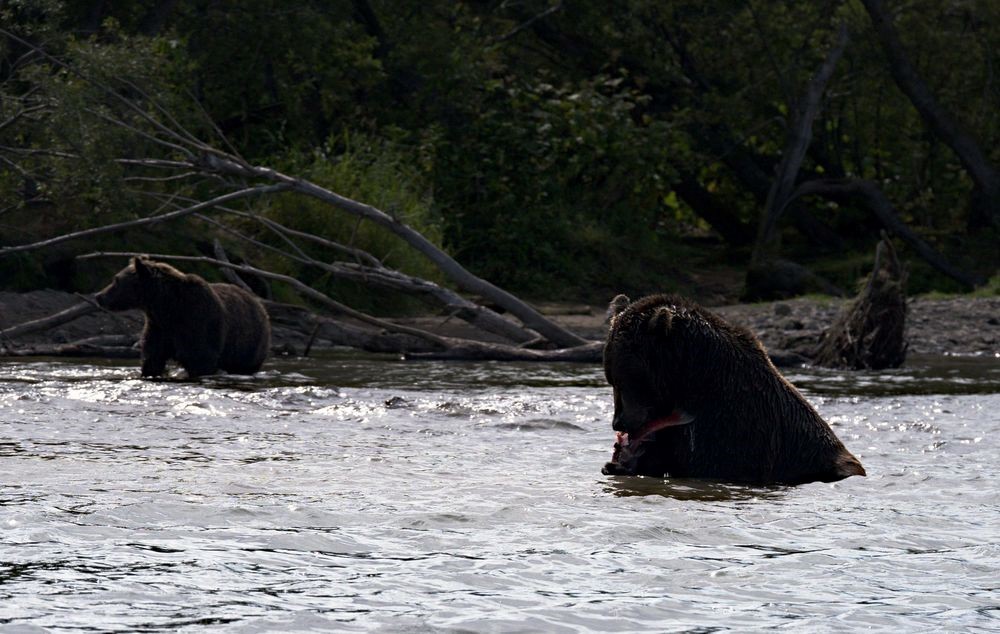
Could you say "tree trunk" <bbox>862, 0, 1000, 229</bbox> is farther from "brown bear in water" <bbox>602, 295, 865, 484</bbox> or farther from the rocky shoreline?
"brown bear in water" <bbox>602, 295, 865, 484</bbox>

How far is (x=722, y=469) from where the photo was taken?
7.80m

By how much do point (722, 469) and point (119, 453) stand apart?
3481 millimetres

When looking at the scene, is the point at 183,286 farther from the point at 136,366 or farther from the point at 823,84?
the point at 823,84

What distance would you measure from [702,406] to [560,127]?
19.0m

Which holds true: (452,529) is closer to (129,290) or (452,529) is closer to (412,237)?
(129,290)

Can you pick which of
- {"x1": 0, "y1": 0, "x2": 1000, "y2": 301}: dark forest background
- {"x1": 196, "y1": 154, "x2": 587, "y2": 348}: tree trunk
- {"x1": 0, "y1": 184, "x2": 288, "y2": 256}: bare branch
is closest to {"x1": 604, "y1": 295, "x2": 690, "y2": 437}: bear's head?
{"x1": 0, "y1": 184, "x2": 288, "y2": 256}: bare branch

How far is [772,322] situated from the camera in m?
20.9

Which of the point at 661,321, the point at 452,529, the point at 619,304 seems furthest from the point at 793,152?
the point at 452,529

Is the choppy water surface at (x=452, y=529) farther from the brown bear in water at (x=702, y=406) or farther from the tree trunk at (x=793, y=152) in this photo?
the tree trunk at (x=793, y=152)

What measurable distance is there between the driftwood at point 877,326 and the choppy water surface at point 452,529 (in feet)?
15.4

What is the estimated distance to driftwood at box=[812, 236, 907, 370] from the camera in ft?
51.8

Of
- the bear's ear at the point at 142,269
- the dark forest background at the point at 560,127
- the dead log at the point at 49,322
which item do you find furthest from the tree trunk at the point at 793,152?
the bear's ear at the point at 142,269

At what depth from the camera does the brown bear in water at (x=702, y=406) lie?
7.61 meters

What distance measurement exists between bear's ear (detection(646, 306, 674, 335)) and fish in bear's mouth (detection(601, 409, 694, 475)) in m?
0.47
